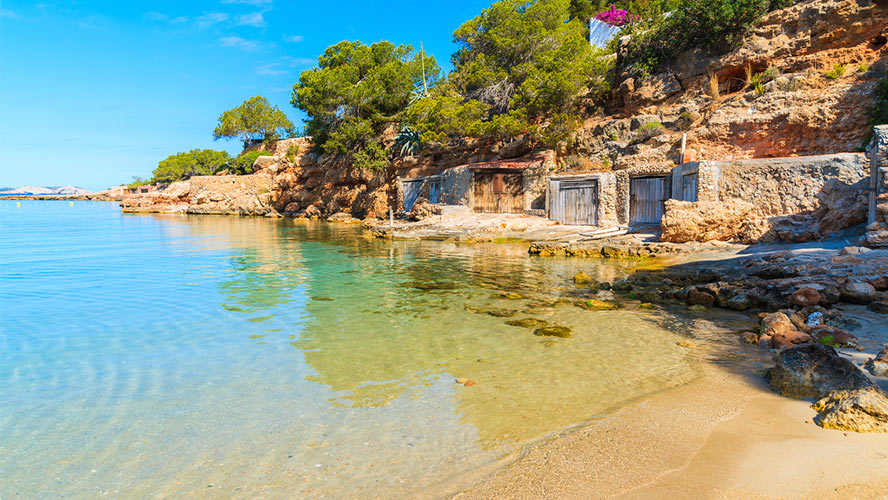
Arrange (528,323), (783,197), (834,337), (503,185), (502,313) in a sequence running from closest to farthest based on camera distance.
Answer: (834,337) → (528,323) → (502,313) → (783,197) → (503,185)

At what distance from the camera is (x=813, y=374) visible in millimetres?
4648

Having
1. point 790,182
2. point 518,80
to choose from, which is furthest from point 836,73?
point 518,80

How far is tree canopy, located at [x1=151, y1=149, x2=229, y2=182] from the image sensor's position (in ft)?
245

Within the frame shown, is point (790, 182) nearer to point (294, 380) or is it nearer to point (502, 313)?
point (502, 313)

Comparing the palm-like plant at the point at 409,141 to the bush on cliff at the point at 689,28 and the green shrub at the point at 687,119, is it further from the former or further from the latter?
the green shrub at the point at 687,119

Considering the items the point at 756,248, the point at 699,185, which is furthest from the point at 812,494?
the point at 699,185

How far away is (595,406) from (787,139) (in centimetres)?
2292

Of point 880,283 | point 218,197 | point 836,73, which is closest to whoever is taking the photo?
point 880,283

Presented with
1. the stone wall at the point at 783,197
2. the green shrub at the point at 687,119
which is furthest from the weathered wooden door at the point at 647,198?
the green shrub at the point at 687,119

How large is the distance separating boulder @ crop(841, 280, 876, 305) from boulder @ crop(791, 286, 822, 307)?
0.50m

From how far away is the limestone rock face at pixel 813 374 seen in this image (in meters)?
4.43

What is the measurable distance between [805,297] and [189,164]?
86.7 m

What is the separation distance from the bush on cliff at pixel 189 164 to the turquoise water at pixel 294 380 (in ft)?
227

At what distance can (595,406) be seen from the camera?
4.83m
